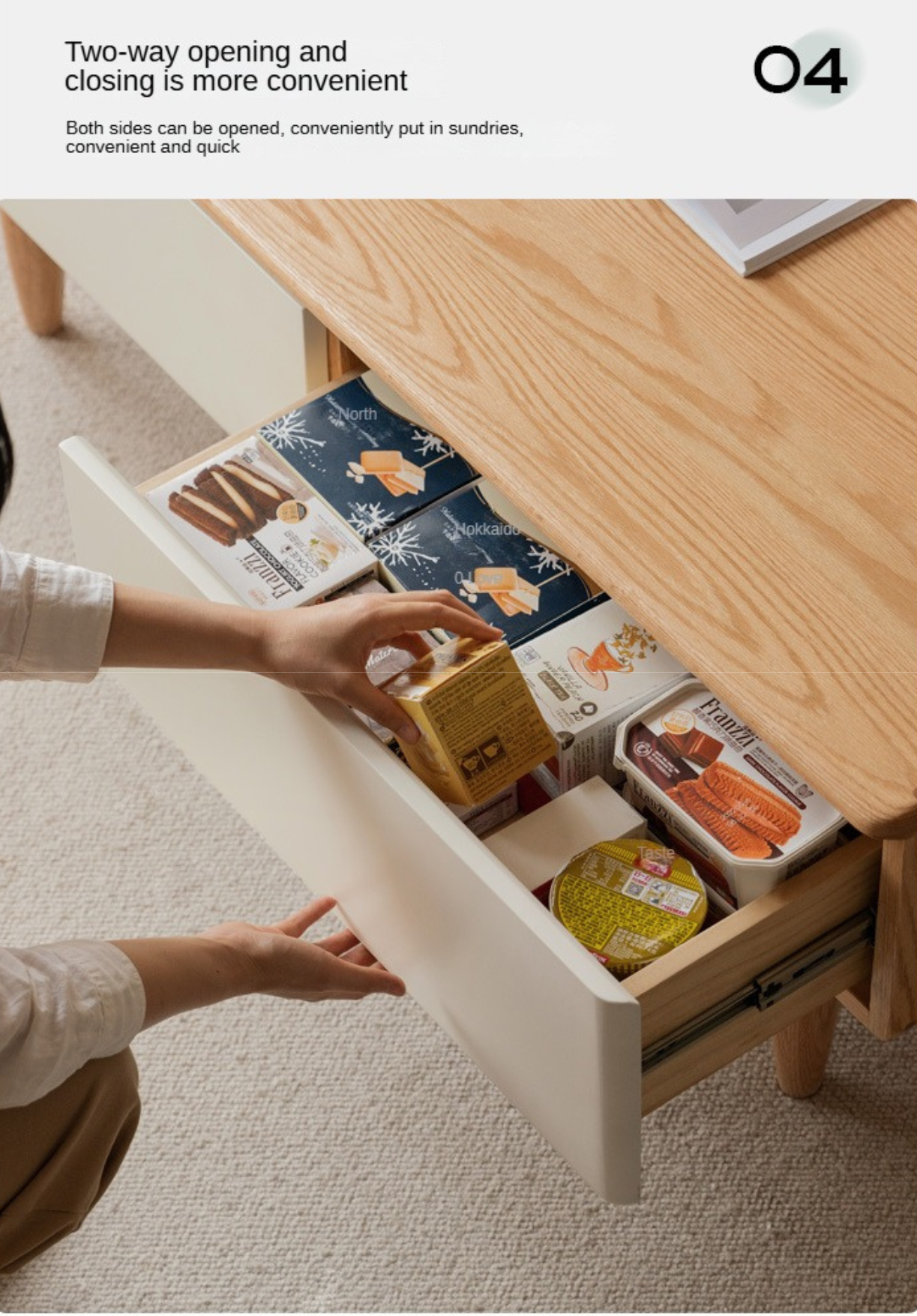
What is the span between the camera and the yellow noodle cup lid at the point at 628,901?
91 cm

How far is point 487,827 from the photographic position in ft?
3.33

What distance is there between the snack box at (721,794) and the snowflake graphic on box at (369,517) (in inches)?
7.8

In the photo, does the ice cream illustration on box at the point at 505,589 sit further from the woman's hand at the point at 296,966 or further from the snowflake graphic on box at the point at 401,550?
the woman's hand at the point at 296,966

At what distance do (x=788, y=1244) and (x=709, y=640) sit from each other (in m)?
0.49

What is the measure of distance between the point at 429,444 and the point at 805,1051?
46cm

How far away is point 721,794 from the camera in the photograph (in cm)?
94

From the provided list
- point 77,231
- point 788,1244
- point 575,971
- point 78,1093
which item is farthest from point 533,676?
point 77,231

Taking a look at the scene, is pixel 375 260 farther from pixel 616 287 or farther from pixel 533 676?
pixel 533 676

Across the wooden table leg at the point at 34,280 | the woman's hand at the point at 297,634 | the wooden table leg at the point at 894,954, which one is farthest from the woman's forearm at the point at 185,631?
the wooden table leg at the point at 34,280

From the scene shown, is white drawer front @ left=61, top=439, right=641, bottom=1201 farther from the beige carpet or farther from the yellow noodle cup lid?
the beige carpet
